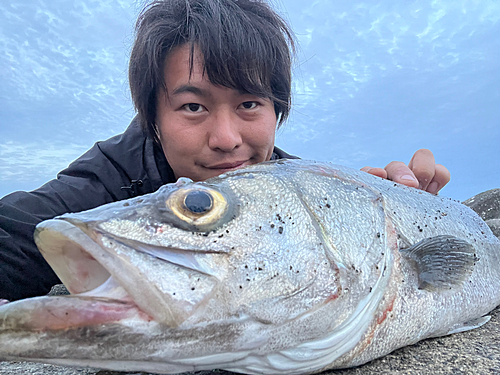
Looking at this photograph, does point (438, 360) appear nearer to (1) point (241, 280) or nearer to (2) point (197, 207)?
(1) point (241, 280)

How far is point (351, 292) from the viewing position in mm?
1182

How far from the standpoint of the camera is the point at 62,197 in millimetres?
2539

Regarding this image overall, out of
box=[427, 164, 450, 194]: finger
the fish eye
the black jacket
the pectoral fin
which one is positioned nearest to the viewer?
the fish eye

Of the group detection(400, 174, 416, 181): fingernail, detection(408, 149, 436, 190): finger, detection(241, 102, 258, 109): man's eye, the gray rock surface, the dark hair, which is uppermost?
the dark hair

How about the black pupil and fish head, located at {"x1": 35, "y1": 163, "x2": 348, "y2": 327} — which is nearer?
fish head, located at {"x1": 35, "y1": 163, "x2": 348, "y2": 327}

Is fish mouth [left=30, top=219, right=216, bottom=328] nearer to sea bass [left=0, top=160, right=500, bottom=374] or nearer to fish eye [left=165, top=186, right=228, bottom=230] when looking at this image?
sea bass [left=0, top=160, right=500, bottom=374]

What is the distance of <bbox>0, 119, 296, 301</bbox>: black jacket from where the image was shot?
89.7 inches

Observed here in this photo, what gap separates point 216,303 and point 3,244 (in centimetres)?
204

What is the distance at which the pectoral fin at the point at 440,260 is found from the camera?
4.67 ft

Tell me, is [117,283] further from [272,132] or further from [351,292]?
[272,132]

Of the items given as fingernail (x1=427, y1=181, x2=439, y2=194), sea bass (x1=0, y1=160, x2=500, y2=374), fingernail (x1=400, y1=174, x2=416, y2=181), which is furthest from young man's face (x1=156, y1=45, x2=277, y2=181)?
fingernail (x1=427, y1=181, x2=439, y2=194)

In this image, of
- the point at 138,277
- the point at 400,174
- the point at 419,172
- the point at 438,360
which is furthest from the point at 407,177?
the point at 138,277

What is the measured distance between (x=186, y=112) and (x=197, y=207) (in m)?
1.37

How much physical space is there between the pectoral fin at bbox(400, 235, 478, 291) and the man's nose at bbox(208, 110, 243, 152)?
1.28 metres
